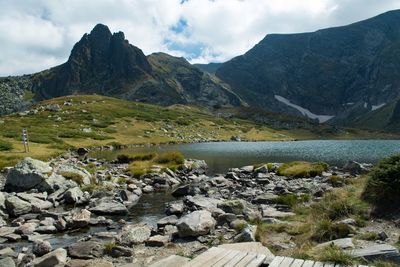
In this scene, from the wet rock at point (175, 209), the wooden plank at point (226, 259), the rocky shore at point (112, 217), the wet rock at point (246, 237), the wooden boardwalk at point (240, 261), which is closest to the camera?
the wooden boardwalk at point (240, 261)

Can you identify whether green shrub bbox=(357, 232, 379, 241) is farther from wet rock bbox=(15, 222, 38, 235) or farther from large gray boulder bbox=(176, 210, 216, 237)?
wet rock bbox=(15, 222, 38, 235)

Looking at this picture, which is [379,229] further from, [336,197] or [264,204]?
[264,204]

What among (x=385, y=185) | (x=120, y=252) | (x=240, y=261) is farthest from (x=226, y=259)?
(x=385, y=185)

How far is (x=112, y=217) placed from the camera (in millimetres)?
24641

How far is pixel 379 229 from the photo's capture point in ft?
53.3

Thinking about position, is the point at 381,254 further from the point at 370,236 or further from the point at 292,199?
the point at 292,199

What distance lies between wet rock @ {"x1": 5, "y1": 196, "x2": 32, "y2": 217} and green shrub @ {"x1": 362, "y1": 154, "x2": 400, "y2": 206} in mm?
21547

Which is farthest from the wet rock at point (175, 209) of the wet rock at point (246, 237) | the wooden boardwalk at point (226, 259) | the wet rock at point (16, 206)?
the wooden boardwalk at point (226, 259)

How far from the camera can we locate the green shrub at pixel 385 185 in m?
18.7

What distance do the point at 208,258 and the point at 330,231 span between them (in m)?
7.08

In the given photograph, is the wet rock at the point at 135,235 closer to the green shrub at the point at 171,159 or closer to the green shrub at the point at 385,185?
the green shrub at the point at 385,185

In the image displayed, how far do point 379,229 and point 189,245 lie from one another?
822 centimetres

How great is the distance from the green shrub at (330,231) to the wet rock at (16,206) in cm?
1957

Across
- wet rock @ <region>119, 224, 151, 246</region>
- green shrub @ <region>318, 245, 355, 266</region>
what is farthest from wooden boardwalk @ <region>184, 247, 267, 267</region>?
wet rock @ <region>119, 224, 151, 246</region>
